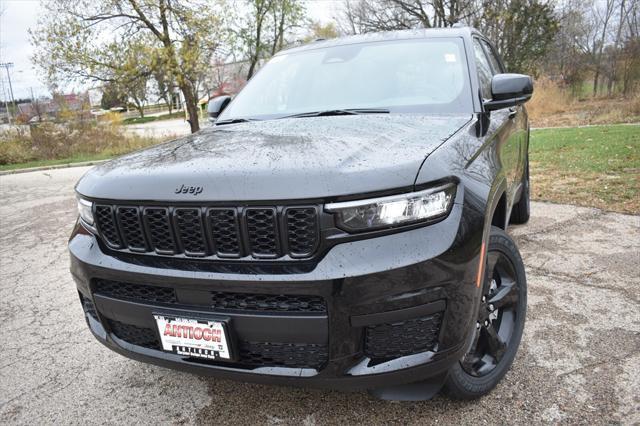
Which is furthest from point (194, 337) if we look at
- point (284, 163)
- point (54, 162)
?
point (54, 162)

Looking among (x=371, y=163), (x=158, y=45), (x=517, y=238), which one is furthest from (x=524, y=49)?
(x=371, y=163)

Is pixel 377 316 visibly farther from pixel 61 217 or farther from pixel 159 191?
pixel 61 217

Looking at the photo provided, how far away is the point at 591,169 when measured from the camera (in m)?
6.94

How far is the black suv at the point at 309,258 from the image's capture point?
1.56 metres

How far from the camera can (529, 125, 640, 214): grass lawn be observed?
5.41 metres

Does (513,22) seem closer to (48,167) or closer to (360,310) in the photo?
(48,167)

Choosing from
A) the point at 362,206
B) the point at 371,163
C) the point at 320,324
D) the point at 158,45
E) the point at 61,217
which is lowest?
the point at 61,217

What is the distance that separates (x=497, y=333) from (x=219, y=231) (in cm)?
140

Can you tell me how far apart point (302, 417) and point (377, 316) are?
821 mm

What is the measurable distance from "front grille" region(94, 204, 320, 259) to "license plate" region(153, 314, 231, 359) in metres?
0.25

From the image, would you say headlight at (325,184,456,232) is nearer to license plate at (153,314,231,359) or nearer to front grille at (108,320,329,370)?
front grille at (108,320,329,370)

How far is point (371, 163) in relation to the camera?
5.36ft

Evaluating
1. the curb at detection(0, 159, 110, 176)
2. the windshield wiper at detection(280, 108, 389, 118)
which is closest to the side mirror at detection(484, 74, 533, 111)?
the windshield wiper at detection(280, 108, 389, 118)

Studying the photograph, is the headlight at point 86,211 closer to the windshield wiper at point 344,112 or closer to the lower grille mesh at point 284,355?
the lower grille mesh at point 284,355
